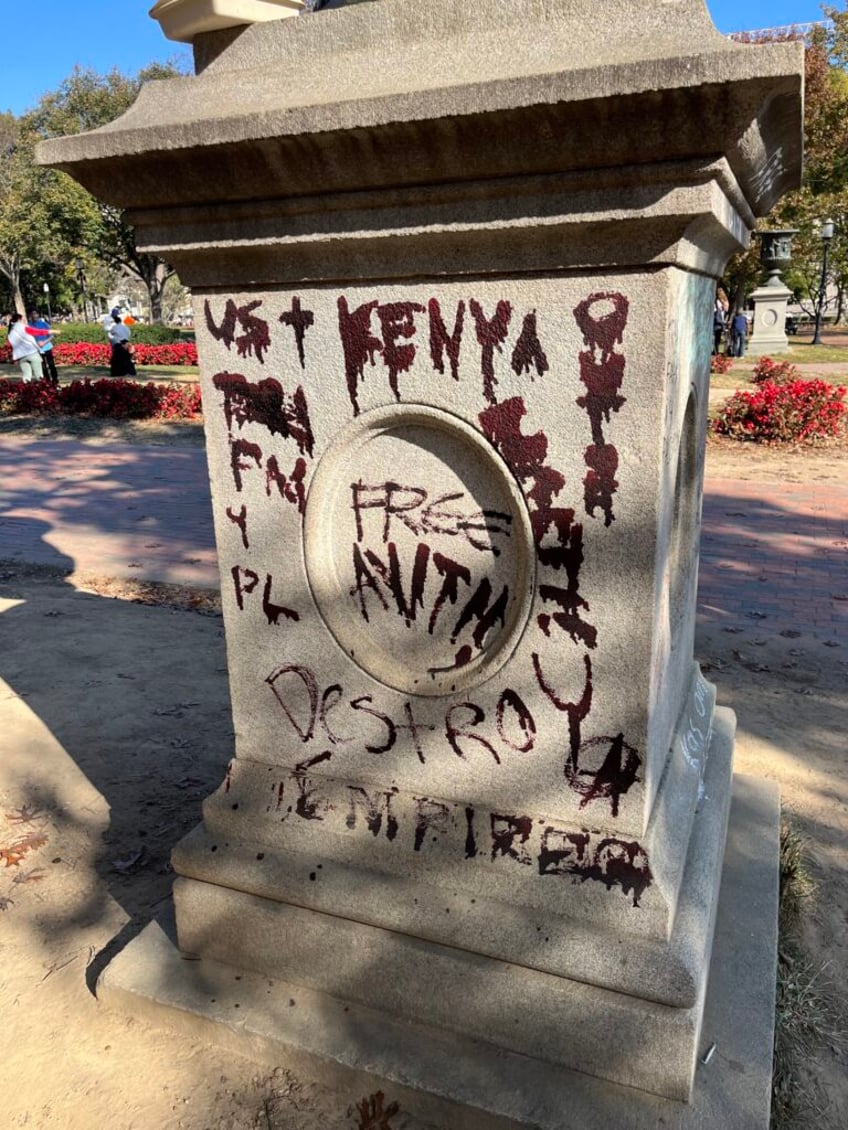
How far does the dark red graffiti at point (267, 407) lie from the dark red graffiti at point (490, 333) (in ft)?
1.48

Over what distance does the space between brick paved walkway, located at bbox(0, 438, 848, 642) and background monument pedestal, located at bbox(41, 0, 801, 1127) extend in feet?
11.8

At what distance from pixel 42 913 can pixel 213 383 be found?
1729mm

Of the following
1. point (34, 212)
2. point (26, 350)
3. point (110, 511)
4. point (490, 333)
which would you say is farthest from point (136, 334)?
point (490, 333)

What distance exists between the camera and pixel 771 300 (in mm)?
21625

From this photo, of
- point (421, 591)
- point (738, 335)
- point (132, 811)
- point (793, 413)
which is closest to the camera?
point (421, 591)

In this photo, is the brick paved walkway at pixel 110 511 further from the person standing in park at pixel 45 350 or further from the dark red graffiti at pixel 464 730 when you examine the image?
the person standing in park at pixel 45 350

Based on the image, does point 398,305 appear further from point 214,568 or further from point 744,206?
point 214,568

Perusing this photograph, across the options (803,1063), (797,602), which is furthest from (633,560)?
(797,602)

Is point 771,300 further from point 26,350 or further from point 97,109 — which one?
point 97,109

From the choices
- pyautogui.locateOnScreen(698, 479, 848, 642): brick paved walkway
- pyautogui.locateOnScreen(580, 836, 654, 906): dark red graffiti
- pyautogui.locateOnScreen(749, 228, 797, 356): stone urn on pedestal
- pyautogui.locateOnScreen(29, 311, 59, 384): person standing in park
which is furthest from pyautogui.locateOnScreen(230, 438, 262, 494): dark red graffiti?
pyautogui.locateOnScreen(749, 228, 797, 356): stone urn on pedestal

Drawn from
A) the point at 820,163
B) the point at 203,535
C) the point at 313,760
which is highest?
the point at 820,163

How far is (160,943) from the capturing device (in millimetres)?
2455

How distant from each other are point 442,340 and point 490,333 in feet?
0.36

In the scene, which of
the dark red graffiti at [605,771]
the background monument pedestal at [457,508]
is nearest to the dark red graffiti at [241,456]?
the background monument pedestal at [457,508]
